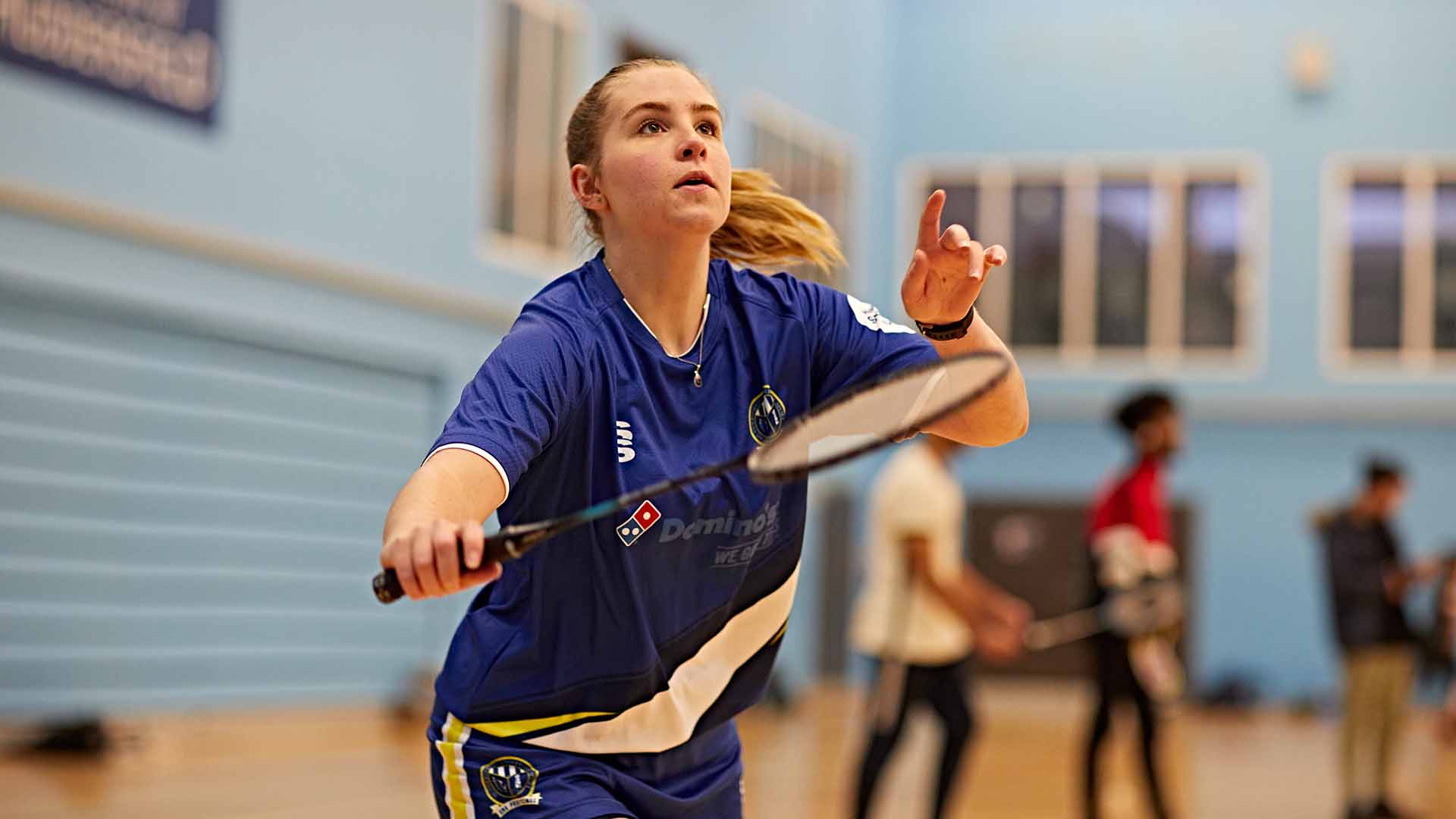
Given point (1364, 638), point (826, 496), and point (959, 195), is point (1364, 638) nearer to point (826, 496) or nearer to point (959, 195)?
point (826, 496)

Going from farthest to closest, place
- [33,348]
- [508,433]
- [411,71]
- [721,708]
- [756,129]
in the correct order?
1. [756,129]
2. [411,71]
3. [33,348]
4. [721,708]
5. [508,433]

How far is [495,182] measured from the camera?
13.8 m

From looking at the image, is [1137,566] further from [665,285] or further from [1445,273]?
[1445,273]

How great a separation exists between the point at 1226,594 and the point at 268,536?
12.8 metres

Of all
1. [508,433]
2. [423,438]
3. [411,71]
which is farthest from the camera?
[423,438]

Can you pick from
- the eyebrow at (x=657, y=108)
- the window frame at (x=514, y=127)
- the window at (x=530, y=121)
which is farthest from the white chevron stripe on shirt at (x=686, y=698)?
the window at (x=530, y=121)

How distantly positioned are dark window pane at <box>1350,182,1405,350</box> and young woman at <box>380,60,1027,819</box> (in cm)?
1891

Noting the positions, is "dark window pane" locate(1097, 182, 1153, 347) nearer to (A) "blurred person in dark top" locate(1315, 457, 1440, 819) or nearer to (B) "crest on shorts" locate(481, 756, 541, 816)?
(A) "blurred person in dark top" locate(1315, 457, 1440, 819)

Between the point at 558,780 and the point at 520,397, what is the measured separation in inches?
24.5

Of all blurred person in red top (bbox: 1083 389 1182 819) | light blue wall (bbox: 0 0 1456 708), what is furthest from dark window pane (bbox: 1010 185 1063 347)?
blurred person in red top (bbox: 1083 389 1182 819)

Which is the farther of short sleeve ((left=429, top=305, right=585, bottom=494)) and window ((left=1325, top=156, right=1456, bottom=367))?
window ((left=1325, top=156, right=1456, bottom=367))

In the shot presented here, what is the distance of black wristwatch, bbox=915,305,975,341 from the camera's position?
2.69m

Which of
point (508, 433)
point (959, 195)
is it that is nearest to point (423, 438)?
point (959, 195)

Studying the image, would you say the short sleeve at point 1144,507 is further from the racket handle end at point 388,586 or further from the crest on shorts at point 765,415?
the racket handle end at point 388,586
